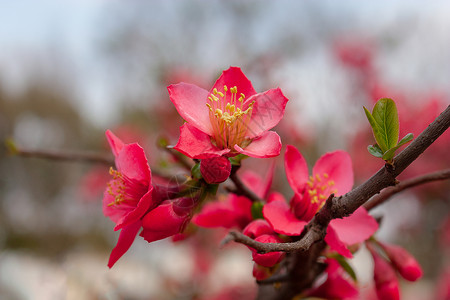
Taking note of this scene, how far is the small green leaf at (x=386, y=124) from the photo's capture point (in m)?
0.36

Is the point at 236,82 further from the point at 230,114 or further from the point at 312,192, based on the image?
the point at 312,192

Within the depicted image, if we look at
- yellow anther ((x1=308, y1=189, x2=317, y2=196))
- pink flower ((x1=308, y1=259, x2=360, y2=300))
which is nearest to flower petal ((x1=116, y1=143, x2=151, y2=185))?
yellow anther ((x1=308, y1=189, x2=317, y2=196))

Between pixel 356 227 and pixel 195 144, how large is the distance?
0.24 m

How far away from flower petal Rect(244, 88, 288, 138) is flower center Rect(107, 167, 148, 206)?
15 cm

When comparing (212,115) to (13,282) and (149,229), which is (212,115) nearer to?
(149,229)

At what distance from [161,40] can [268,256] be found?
4.16m

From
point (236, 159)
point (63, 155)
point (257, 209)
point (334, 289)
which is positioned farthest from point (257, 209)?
point (63, 155)

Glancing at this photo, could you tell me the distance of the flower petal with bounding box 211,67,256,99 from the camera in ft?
1.54

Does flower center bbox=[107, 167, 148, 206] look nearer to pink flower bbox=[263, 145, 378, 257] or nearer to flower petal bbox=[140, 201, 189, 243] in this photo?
flower petal bbox=[140, 201, 189, 243]

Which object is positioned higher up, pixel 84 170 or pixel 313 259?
pixel 313 259

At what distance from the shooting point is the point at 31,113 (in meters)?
7.43

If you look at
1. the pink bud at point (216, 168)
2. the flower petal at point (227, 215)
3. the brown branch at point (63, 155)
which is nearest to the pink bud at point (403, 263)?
the flower petal at point (227, 215)

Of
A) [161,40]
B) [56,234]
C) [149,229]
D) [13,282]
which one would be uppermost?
[149,229]

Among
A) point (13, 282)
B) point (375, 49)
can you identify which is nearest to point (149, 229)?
point (375, 49)
